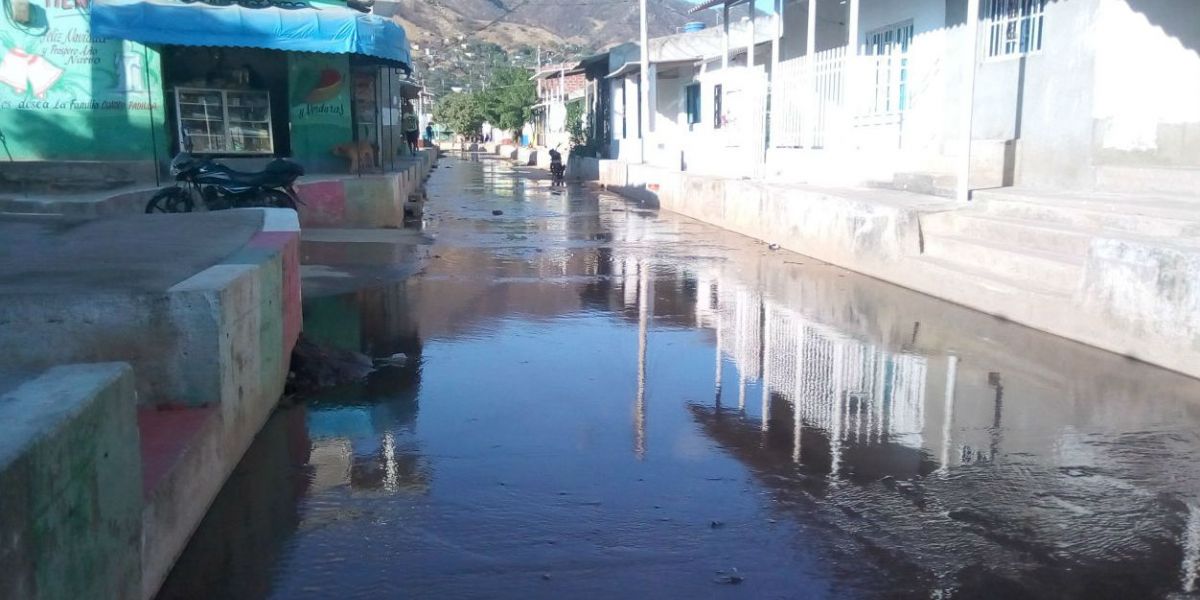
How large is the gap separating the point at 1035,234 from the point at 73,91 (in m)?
15.7

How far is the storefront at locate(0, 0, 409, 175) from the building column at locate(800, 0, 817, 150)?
22.3ft

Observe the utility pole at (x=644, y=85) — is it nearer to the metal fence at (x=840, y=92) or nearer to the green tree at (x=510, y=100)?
the metal fence at (x=840, y=92)

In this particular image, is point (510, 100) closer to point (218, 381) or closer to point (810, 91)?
point (810, 91)

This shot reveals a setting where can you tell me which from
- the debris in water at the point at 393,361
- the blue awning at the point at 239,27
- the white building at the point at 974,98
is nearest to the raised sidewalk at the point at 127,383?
the debris in water at the point at 393,361

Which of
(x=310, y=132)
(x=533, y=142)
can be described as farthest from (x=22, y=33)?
(x=533, y=142)

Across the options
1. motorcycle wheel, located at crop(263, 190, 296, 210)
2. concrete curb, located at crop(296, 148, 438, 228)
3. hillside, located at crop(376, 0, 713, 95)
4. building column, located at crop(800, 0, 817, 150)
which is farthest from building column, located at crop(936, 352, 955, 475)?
hillside, located at crop(376, 0, 713, 95)

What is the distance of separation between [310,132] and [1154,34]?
550 inches

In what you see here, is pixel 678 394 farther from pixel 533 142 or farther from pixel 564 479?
pixel 533 142

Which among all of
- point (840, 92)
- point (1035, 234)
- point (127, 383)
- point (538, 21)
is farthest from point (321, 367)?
point (538, 21)

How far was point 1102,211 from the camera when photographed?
9758mm

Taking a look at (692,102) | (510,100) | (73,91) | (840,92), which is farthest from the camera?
(510,100)

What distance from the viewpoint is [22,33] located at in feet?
55.2

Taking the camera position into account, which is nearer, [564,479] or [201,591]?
[201,591]

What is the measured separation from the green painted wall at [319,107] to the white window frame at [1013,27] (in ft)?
36.9
